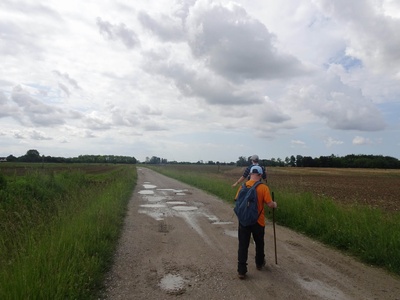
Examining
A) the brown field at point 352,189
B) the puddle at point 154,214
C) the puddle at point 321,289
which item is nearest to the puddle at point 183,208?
the puddle at point 154,214

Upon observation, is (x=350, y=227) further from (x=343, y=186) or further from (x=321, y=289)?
(x=343, y=186)

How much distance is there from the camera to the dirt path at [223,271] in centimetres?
464

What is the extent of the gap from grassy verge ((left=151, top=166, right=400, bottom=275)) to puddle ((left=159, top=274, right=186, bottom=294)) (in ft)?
12.5

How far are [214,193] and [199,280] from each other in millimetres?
13201

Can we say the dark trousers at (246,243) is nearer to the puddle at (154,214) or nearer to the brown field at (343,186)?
the puddle at (154,214)

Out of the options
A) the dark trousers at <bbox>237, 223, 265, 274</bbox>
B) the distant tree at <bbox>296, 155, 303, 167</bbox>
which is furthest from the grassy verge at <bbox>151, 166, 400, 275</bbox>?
the distant tree at <bbox>296, 155, 303, 167</bbox>

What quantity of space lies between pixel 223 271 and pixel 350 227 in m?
3.89

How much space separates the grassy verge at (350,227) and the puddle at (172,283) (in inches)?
150

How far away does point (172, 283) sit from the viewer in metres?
4.95

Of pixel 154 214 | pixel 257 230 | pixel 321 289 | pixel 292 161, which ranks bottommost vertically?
pixel 321 289

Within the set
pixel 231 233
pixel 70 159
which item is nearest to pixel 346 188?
pixel 231 233

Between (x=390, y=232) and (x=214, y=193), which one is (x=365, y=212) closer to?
(x=390, y=232)

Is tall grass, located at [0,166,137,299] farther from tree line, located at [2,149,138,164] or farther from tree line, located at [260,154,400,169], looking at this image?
tree line, located at [260,154,400,169]

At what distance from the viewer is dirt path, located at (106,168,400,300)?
4645mm
